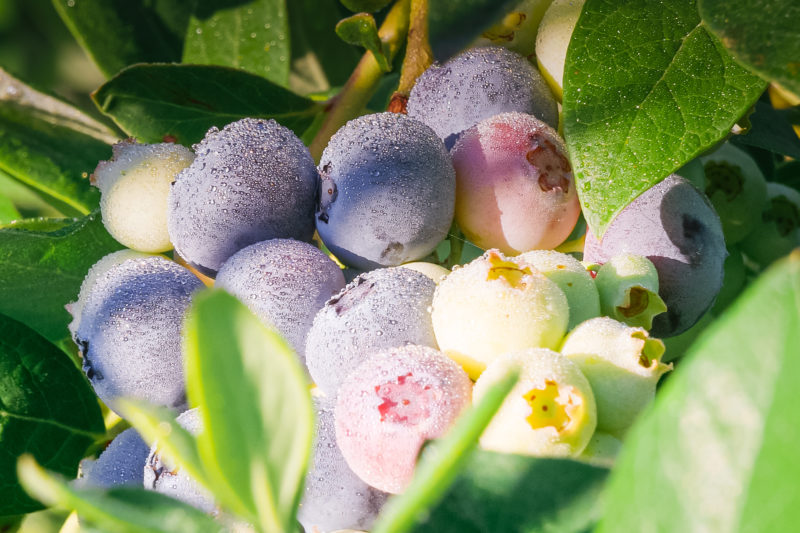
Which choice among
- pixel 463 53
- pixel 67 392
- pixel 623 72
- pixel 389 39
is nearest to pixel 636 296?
pixel 623 72

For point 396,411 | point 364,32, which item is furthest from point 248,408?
point 364,32

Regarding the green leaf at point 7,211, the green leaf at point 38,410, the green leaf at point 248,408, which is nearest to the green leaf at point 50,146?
the green leaf at point 7,211

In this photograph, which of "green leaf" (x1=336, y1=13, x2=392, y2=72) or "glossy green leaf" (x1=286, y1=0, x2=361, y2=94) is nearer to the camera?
"green leaf" (x1=336, y1=13, x2=392, y2=72)

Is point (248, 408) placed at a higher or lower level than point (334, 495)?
higher

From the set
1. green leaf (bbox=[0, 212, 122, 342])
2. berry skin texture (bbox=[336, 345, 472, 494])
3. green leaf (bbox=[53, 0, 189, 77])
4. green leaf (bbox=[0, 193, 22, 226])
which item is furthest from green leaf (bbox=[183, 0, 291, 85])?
berry skin texture (bbox=[336, 345, 472, 494])

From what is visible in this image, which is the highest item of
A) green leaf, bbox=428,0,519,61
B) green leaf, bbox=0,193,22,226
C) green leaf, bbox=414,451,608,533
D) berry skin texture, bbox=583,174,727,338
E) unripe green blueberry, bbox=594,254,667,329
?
green leaf, bbox=428,0,519,61

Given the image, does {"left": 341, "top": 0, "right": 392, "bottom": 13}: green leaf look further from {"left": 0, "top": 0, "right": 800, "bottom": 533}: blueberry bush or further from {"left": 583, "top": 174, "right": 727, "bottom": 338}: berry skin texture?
{"left": 583, "top": 174, "right": 727, "bottom": 338}: berry skin texture

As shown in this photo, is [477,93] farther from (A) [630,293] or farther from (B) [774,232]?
(B) [774,232]
